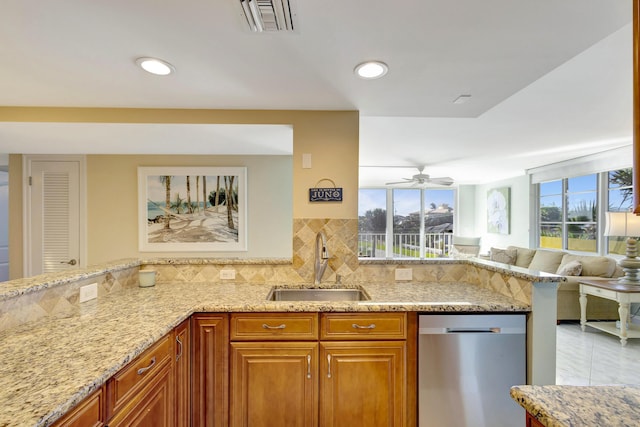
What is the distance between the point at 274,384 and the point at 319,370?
0.26 m

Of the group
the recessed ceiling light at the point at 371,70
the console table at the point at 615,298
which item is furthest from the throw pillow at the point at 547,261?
the recessed ceiling light at the point at 371,70

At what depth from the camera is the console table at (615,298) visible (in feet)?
9.45

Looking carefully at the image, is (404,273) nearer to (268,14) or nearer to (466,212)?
(268,14)

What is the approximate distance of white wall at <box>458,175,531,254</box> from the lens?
237 inches

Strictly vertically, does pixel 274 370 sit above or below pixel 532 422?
below

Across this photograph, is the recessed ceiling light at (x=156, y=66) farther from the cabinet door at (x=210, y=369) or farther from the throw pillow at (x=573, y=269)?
the throw pillow at (x=573, y=269)

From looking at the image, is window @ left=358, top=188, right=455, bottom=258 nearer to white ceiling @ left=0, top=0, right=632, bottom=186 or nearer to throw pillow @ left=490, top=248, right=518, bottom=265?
throw pillow @ left=490, top=248, right=518, bottom=265

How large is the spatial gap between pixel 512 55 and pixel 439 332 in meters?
1.60

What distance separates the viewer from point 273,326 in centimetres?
155

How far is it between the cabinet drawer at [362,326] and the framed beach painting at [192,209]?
210cm

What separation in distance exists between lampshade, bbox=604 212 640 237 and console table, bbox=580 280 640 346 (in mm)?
590

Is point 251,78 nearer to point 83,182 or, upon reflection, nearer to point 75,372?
point 75,372

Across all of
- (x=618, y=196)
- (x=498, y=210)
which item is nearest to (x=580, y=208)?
(x=618, y=196)

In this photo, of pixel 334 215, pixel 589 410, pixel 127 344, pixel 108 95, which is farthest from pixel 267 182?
pixel 589 410
